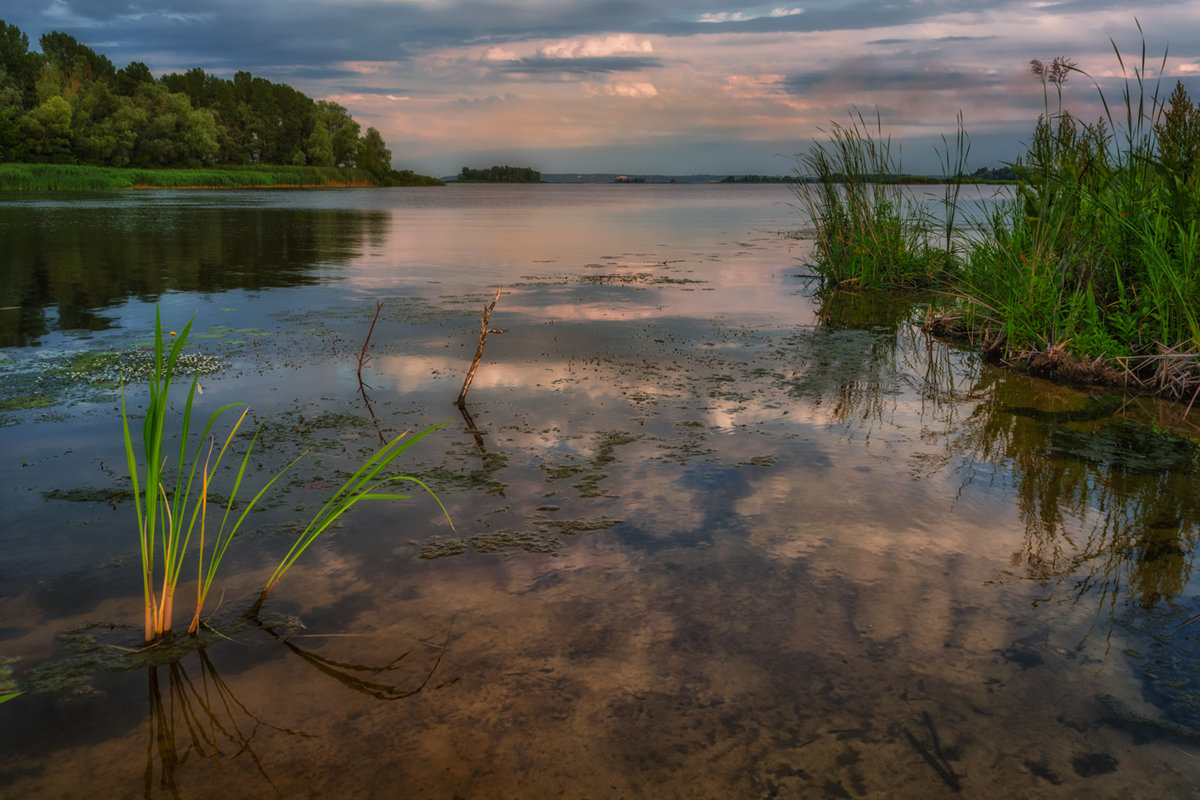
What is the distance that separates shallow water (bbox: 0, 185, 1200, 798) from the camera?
2361 millimetres

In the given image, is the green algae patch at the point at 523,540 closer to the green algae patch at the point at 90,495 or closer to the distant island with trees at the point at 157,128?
the green algae patch at the point at 90,495

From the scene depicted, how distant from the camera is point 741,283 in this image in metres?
13.8

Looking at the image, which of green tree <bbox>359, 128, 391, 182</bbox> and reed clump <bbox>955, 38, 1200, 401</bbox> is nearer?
reed clump <bbox>955, 38, 1200, 401</bbox>

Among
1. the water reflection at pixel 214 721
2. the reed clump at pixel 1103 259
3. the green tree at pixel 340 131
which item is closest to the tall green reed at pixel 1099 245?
the reed clump at pixel 1103 259

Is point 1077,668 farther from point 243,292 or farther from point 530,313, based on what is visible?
point 243,292

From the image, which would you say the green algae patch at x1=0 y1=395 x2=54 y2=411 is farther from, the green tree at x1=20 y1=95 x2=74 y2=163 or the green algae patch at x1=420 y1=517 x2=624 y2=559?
the green tree at x1=20 y1=95 x2=74 y2=163

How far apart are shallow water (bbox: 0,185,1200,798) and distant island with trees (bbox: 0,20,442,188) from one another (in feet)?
170

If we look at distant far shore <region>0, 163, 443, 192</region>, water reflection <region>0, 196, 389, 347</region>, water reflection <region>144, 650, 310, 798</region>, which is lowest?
water reflection <region>144, 650, 310, 798</region>

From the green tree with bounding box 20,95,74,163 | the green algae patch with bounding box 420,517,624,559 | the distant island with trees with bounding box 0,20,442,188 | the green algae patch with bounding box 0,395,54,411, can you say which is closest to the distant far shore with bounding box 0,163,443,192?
the distant island with trees with bounding box 0,20,442,188

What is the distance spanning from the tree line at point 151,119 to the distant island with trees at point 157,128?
0.11 m

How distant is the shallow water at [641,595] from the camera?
7.75ft

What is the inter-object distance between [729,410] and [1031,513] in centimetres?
234

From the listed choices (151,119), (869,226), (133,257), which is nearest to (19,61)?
(151,119)

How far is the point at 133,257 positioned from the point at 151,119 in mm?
63992
